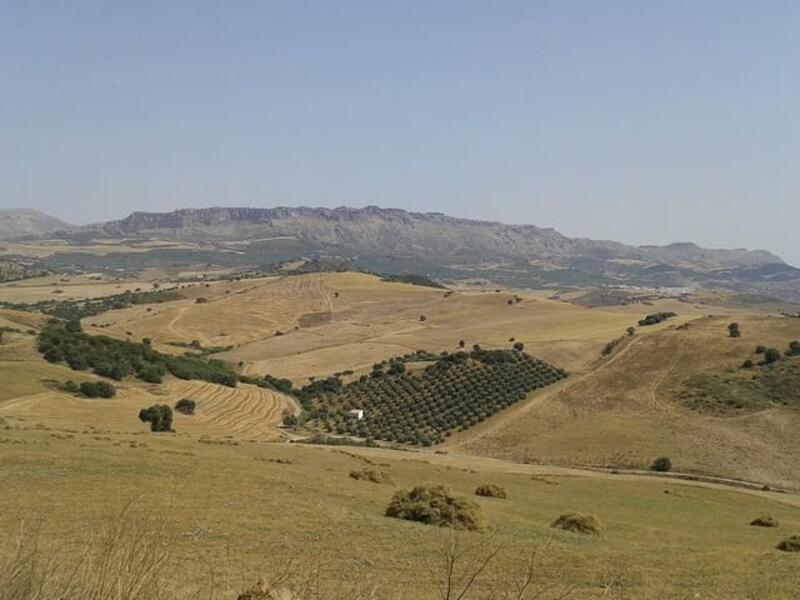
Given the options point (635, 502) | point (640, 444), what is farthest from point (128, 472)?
point (640, 444)

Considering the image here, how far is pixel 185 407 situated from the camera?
69500 mm

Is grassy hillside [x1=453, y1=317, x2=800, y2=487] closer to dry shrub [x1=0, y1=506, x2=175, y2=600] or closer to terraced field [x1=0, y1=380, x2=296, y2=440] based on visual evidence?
terraced field [x1=0, y1=380, x2=296, y2=440]

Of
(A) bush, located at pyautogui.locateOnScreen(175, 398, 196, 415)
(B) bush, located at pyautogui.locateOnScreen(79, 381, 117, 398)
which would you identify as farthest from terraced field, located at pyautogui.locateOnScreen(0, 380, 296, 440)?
(B) bush, located at pyautogui.locateOnScreen(79, 381, 117, 398)

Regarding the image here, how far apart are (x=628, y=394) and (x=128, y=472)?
6564 centimetres

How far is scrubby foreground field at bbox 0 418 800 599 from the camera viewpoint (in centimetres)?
1434

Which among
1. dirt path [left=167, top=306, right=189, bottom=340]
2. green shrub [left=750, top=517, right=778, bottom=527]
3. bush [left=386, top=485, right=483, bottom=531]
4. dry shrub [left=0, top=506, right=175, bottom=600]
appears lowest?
dirt path [left=167, top=306, right=189, bottom=340]

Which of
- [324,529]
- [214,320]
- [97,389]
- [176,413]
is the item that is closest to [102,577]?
[324,529]

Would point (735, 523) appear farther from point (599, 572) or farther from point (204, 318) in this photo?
point (204, 318)

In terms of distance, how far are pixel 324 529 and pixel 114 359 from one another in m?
65.9

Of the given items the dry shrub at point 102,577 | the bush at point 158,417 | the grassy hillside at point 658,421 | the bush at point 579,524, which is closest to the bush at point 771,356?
the grassy hillside at point 658,421

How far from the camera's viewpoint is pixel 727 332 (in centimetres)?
9712

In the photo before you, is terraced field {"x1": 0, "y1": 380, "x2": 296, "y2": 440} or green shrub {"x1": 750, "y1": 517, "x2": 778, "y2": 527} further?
terraced field {"x1": 0, "y1": 380, "x2": 296, "y2": 440}

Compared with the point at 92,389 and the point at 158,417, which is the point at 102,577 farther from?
the point at 92,389

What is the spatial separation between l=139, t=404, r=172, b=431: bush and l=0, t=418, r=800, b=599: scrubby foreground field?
1775 cm
